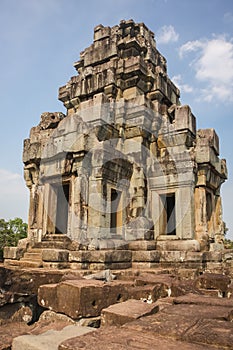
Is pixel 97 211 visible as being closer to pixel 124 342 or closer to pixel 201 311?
pixel 201 311

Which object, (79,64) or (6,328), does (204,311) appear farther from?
(79,64)

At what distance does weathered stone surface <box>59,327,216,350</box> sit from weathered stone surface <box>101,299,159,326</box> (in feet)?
1.51

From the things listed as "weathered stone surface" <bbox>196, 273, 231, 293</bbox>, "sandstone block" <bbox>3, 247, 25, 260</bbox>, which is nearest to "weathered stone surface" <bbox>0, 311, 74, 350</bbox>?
"weathered stone surface" <bbox>196, 273, 231, 293</bbox>

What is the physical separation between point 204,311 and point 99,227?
14.5 ft

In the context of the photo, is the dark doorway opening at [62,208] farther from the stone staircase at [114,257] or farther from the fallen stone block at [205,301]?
the fallen stone block at [205,301]

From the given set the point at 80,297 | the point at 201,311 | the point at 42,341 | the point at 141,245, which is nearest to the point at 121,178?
the point at 141,245

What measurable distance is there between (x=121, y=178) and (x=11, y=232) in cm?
1255

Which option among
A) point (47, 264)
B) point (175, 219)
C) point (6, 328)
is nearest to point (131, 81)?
point (175, 219)

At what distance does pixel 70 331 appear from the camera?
262cm

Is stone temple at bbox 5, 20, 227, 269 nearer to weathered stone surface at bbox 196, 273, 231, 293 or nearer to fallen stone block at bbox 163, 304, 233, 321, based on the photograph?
weathered stone surface at bbox 196, 273, 231, 293

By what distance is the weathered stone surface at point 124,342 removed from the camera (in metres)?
1.94

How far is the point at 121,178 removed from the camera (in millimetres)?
8062

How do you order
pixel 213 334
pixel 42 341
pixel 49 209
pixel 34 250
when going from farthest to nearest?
pixel 49 209
pixel 34 250
pixel 42 341
pixel 213 334

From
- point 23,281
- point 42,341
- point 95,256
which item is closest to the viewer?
point 42,341
